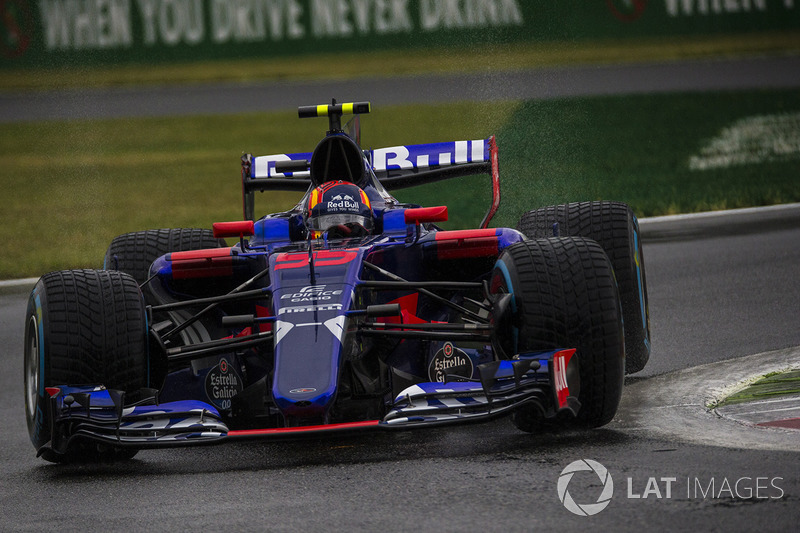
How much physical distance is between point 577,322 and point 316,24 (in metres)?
17.3

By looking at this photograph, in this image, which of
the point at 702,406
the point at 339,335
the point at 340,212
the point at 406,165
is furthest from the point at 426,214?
the point at 406,165

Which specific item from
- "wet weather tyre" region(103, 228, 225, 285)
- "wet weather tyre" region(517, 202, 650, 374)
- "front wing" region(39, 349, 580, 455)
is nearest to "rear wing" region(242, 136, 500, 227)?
"wet weather tyre" region(103, 228, 225, 285)

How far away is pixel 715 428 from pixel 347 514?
191 centimetres

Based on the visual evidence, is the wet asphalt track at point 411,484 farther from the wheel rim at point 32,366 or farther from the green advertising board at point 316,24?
the green advertising board at point 316,24

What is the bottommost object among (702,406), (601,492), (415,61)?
(702,406)

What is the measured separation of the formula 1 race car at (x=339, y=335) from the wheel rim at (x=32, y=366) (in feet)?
0.05

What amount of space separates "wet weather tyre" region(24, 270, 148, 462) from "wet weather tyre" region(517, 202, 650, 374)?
7.90 feet

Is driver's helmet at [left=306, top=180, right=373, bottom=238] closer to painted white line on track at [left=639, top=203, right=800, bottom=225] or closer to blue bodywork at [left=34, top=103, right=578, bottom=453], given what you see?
blue bodywork at [left=34, top=103, right=578, bottom=453]

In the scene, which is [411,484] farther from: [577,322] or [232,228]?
[232,228]

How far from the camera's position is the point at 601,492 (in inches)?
183

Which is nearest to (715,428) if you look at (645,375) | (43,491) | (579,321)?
(579,321)

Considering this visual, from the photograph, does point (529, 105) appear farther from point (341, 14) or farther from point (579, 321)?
point (579, 321)

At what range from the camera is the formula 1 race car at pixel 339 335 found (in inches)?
222

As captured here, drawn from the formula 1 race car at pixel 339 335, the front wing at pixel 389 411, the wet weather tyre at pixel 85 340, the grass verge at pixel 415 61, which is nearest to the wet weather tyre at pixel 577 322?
the formula 1 race car at pixel 339 335
